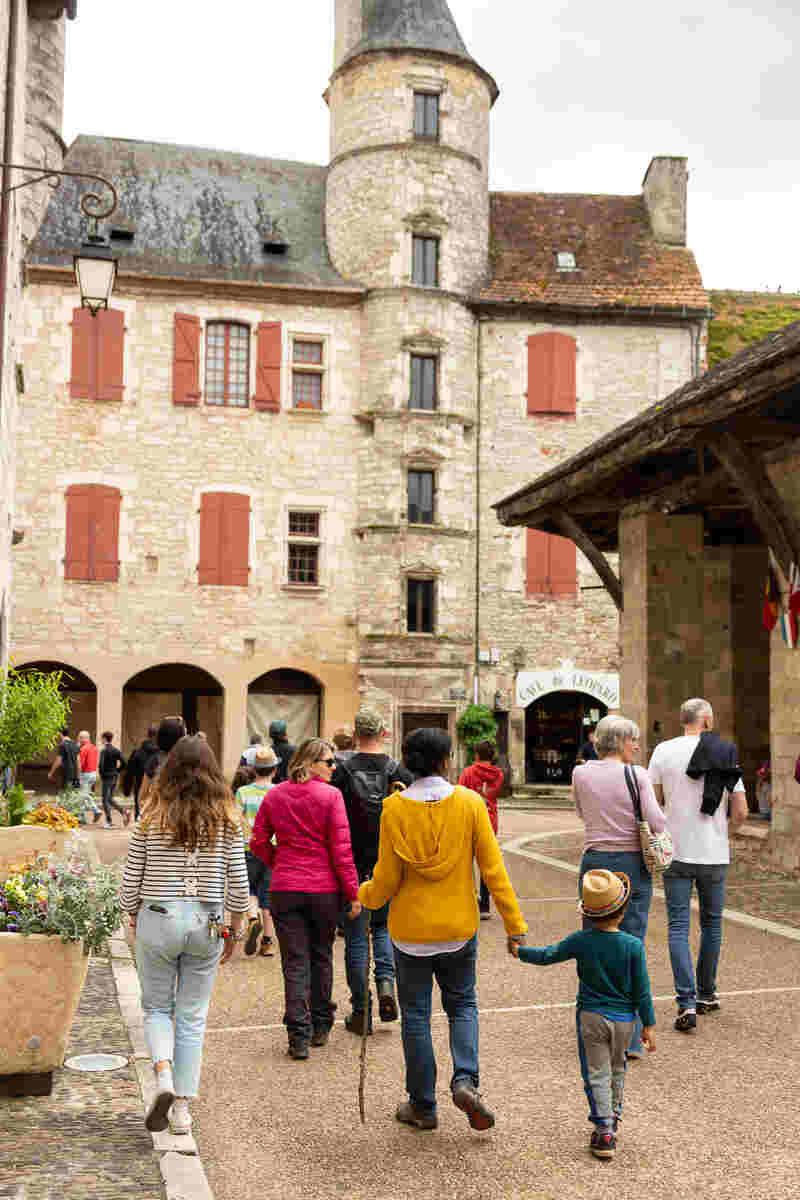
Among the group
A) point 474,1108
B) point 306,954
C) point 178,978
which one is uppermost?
point 178,978

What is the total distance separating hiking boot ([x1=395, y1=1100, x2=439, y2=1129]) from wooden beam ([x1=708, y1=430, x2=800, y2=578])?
8798mm

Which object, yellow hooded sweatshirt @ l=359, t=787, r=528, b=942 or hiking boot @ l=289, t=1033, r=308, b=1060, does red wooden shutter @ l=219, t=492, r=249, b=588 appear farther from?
yellow hooded sweatshirt @ l=359, t=787, r=528, b=942

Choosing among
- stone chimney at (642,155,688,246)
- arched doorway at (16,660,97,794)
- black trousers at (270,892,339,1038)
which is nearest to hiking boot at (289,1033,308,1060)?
black trousers at (270,892,339,1038)

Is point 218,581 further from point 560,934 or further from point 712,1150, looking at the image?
point 712,1150

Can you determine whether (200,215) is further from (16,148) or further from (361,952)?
(361,952)

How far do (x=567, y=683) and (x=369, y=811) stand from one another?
24.0 meters

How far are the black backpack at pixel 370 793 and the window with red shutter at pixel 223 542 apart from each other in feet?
74.7

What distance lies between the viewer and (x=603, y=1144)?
4.72 meters

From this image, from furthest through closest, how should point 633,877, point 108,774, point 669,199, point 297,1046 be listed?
point 669,199 < point 108,774 < point 633,877 < point 297,1046

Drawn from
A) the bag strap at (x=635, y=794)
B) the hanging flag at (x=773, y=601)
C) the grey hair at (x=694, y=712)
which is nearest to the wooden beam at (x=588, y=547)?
the hanging flag at (x=773, y=601)

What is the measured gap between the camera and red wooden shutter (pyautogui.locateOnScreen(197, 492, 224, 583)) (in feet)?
97.1

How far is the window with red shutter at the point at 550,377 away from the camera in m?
31.4

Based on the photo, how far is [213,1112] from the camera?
17.5 ft

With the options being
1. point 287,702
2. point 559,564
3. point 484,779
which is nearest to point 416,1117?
point 484,779
